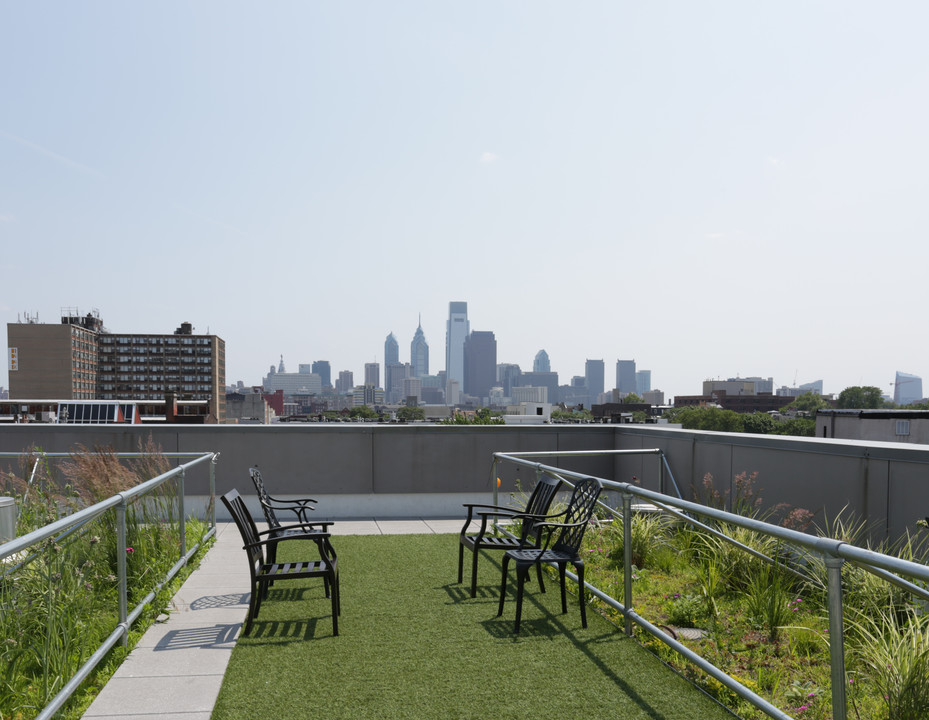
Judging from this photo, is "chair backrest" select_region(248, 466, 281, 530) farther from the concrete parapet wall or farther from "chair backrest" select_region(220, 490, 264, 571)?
the concrete parapet wall

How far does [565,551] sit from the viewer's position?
17.7 ft

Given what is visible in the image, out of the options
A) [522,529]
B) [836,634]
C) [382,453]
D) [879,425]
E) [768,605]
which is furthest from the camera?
[879,425]

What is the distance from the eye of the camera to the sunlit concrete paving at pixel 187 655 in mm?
3761

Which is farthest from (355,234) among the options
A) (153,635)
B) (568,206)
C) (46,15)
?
(153,635)

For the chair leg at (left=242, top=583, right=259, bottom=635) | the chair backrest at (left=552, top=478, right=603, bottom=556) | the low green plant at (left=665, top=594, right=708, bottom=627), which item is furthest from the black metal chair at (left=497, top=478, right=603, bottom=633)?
the chair leg at (left=242, top=583, right=259, bottom=635)

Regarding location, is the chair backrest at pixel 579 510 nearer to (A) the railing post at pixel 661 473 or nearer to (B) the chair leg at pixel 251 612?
(B) the chair leg at pixel 251 612

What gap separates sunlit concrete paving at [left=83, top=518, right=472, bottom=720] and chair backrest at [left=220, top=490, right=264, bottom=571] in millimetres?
540

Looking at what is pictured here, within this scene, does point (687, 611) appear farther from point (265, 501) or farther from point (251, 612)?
point (265, 501)

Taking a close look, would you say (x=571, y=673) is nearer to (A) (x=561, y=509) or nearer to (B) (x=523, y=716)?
(B) (x=523, y=716)

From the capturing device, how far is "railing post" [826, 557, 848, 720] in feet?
8.71

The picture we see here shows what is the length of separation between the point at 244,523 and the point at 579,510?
8.48 feet

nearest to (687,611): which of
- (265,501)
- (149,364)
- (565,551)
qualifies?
(565,551)

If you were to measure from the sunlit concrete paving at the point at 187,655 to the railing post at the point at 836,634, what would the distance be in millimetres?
2906

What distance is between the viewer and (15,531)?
266 inches
